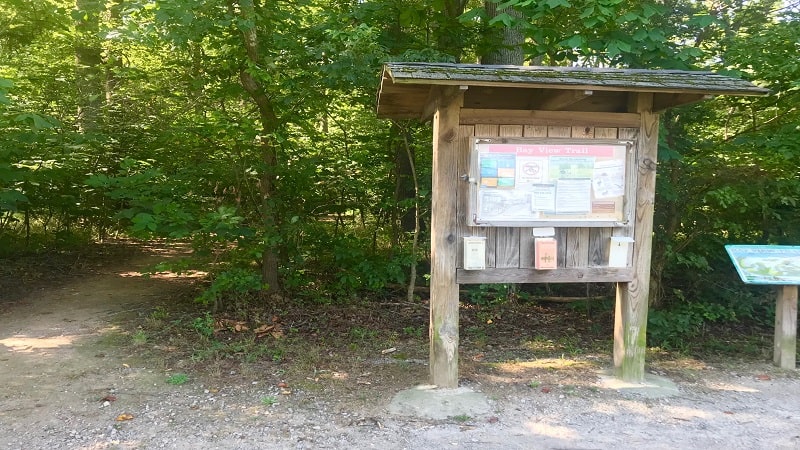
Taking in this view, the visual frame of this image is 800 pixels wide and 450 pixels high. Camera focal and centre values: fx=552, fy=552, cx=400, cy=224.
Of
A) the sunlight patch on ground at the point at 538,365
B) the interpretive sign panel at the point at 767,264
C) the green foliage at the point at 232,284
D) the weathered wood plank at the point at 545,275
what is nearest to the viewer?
the weathered wood plank at the point at 545,275

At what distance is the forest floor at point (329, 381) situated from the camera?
3895mm

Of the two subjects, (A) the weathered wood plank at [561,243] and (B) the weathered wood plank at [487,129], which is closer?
(B) the weathered wood plank at [487,129]

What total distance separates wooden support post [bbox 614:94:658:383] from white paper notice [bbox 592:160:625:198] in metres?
0.18

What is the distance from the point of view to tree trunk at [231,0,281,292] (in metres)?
6.90

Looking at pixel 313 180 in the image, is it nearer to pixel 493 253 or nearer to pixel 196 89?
pixel 196 89

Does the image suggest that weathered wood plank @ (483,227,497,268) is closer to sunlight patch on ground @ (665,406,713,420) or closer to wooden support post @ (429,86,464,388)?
wooden support post @ (429,86,464,388)

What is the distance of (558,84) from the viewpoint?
412 cm

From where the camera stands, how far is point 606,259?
4754 mm

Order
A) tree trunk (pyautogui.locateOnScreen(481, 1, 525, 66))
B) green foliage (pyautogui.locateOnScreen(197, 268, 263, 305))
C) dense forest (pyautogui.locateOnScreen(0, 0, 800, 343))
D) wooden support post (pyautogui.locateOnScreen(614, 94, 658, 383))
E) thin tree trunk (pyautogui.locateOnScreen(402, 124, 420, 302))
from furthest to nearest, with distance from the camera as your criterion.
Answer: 1. thin tree trunk (pyautogui.locateOnScreen(402, 124, 420, 302))
2. tree trunk (pyautogui.locateOnScreen(481, 1, 525, 66))
3. green foliage (pyautogui.locateOnScreen(197, 268, 263, 305))
4. dense forest (pyautogui.locateOnScreen(0, 0, 800, 343))
5. wooden support post (pyautogui.locateOnScreen(614, 94, 658, 383))

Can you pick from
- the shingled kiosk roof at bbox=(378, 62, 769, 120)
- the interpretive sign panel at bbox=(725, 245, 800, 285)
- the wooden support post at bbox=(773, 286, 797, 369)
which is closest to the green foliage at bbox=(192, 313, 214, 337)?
the shingled kiosk roof at bbox=(378, 62, 769, 120)

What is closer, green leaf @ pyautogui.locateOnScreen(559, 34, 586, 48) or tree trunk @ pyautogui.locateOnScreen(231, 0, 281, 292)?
green leaf @ pyautogui.locateOnScreen(559, 34, 586, 48)

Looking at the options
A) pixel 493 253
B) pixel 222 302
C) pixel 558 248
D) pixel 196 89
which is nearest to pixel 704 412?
pixel 558 248

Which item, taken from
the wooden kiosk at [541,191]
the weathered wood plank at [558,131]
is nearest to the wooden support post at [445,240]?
the wooden kiosk at [541,191]

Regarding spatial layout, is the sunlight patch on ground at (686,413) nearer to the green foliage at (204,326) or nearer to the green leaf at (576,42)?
the green leaf at (576,42)
